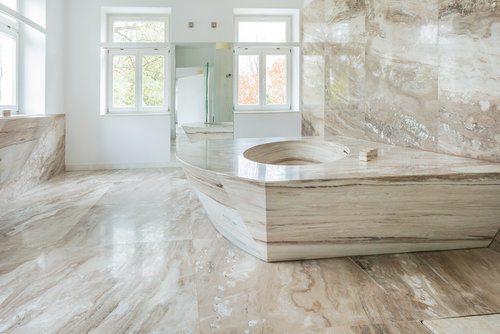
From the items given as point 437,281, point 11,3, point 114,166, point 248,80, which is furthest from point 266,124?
point 437,281

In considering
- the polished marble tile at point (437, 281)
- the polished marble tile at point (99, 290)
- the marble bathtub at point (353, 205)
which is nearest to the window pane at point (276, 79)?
the marble bathtub at point (353, 205)

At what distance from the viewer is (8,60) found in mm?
4203

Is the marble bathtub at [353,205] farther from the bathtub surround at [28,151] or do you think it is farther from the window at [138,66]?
the window at [138,66]

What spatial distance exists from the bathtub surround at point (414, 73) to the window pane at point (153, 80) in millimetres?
2350

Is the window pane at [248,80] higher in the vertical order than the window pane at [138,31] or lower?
lower

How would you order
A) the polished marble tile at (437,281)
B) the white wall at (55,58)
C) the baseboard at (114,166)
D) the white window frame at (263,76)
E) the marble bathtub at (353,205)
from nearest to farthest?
the polished marble tile at (437,281) < the marble bathtub at (353,205) < the white wall at (55,58) < the baseboard at (114,166) < the white window frame at (263,76)

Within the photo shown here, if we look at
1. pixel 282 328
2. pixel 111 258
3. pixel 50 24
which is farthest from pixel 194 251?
pixel 50 24

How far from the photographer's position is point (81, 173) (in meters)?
5.17

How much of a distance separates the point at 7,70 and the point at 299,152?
3.32m

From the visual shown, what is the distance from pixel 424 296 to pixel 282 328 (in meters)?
0.68

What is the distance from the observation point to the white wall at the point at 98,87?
209 inches

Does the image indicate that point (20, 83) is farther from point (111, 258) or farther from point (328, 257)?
point (328, 257)

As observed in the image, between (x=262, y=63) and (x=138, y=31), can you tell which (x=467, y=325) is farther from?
(x=138, y=31)

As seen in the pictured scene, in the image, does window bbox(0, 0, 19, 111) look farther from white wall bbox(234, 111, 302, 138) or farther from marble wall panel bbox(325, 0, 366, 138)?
marble wall panel bbox(325, 0, 366, 138)
